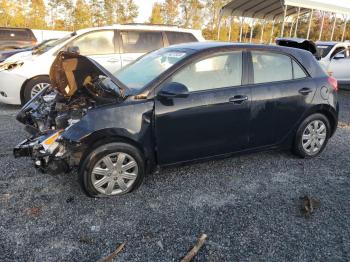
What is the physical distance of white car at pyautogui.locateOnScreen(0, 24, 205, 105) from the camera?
6594 mm

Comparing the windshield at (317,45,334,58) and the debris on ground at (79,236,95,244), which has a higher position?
the windshield at (317,45,334,58)

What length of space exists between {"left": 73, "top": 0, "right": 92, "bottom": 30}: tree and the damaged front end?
29.0 metres

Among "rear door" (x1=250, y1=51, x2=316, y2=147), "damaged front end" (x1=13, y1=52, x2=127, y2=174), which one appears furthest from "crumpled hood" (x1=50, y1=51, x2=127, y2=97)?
"rear door" (x1=250, y1=51, x2=316, y2=147)

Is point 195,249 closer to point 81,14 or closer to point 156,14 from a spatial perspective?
point 81,14

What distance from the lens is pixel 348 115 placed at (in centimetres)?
729

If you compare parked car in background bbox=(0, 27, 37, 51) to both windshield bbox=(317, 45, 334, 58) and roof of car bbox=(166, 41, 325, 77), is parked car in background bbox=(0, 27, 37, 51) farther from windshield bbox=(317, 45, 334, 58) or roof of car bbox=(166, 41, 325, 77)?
roof of car bbox=(166, 41, 325, 77)

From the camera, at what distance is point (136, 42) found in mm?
7551

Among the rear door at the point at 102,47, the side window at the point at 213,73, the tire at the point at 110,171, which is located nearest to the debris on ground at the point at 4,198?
the tire at the point at 110,171

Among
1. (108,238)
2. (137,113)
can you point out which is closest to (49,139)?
(137,113)

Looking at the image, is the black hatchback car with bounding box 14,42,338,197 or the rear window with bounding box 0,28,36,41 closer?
the black hatchback car with bounding box 14,42,338,197

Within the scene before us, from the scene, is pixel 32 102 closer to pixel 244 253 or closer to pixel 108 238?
pixel 108 238

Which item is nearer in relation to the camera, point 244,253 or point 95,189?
point 244,253

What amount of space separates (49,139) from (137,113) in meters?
0.94

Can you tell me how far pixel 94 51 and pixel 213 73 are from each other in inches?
171
